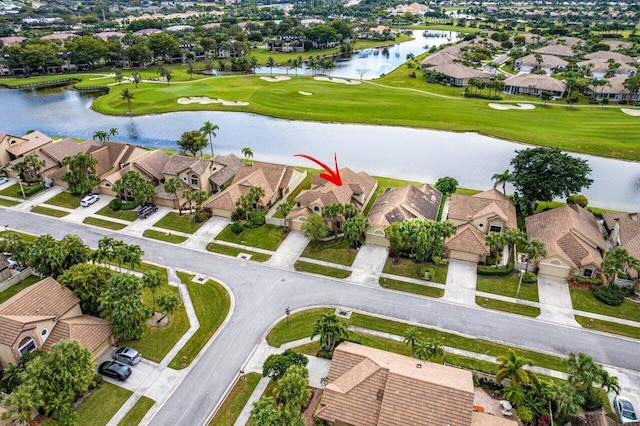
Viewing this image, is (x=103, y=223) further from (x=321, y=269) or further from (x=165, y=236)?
(x=321, y=269)


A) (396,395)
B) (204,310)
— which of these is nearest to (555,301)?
(396,395)

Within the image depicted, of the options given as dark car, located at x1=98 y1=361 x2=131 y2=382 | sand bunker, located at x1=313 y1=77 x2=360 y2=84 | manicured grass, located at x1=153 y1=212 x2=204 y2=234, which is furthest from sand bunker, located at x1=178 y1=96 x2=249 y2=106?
dark car, located at x1=98 y1=361 x2=131 y2=382

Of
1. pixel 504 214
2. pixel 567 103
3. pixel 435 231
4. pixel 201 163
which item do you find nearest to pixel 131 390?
pixel 435 231

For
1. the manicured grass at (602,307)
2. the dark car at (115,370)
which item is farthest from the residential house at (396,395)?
the manicured grass at (602,307)

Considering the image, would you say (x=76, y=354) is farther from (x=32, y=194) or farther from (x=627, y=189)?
(x=627, y=189)

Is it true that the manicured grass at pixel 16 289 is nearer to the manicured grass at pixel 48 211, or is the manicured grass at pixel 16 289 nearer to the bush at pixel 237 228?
the manicured grass at pixel 48 211

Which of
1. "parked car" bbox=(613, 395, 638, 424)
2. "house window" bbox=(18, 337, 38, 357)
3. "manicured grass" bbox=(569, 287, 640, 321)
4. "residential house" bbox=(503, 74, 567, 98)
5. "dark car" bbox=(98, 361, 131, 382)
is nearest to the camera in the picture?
"parked car" bbox=(613, 395, 638, 424)

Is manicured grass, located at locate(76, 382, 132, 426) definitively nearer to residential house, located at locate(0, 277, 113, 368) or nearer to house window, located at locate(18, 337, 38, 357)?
residential house, located at locate(0, 277, 113, 368)
